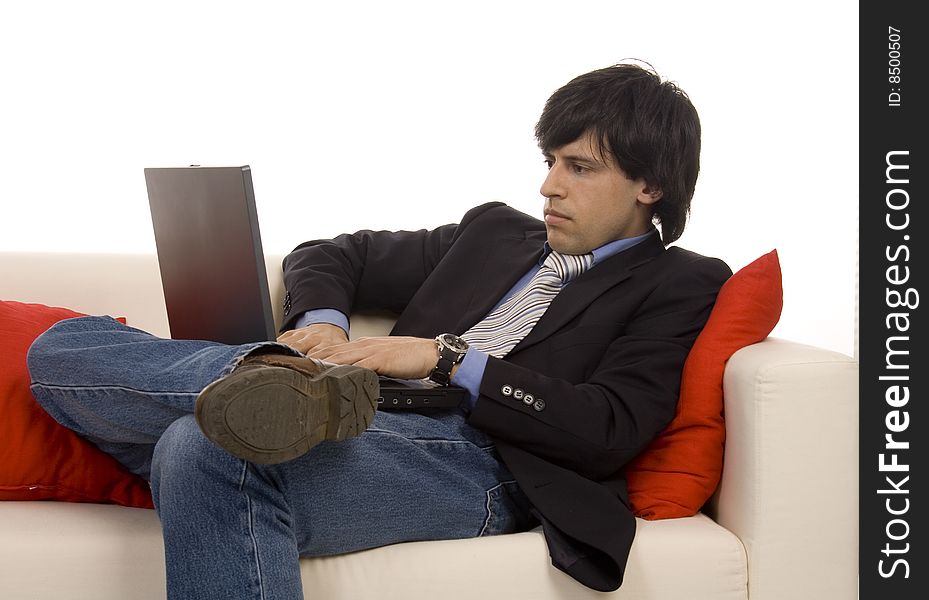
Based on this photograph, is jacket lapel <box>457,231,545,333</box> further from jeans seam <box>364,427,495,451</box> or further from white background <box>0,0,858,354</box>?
white background <box>0,0,858,354</box>

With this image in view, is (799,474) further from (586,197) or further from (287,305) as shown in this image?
(287,305)

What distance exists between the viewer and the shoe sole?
50.3 inches

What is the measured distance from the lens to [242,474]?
1451 mm

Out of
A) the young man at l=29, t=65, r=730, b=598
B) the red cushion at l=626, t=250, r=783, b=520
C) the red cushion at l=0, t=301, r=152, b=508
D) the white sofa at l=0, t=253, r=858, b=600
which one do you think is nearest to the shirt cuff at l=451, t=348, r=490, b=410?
the young man at l=29, t=65, r=730, b=598

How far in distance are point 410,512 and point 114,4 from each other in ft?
7.80

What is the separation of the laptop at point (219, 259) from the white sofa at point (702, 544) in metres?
0.30

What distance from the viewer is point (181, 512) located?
1.43m

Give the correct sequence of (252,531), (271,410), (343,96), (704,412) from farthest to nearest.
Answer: (343,96) → (704,412) → (252,531) → (271,410)

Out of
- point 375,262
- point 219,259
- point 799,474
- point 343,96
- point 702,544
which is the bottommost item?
point 702,544

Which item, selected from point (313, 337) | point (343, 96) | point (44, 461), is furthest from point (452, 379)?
point (343, 96)

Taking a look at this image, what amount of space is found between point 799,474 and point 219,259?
3.50 ft

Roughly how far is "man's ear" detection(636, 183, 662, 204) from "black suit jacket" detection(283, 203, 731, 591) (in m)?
0.08

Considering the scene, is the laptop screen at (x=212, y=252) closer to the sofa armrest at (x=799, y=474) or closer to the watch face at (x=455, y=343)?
the watch face at (x=455, y=343)

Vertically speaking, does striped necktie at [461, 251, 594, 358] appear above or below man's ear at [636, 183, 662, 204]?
below
